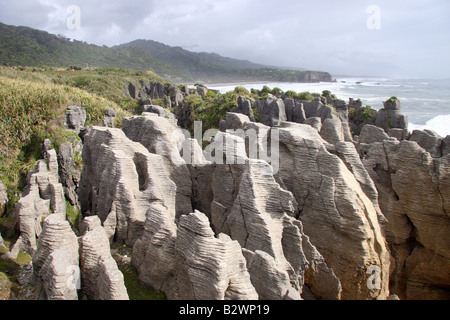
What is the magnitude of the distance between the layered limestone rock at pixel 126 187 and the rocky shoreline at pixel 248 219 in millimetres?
36

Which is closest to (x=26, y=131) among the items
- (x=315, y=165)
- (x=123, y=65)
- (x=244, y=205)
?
(x=244, y=205)

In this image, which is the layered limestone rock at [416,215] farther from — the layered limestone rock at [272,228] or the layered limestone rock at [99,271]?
the layered limestone rock at [99,271]

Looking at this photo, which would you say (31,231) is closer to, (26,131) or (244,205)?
(244,205)

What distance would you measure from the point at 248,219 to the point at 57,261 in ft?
14.6

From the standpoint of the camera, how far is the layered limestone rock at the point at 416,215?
10180mm

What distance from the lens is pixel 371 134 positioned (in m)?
14.5

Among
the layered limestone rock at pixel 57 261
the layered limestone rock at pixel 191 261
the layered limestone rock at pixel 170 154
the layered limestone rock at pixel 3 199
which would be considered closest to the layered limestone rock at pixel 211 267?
the layered limestone rock at pixel 191 261

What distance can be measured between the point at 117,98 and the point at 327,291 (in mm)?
51431

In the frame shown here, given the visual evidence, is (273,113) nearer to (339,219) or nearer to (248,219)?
(339,219)

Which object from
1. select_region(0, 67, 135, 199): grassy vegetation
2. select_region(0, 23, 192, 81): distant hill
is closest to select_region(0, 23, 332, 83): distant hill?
select_region(0, 23, 192, 81): distant hill

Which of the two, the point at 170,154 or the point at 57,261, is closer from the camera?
the point at 57,261

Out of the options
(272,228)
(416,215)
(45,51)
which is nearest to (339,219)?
(272,228)

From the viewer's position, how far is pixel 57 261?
220 inches

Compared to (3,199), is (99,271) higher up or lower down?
higher up
